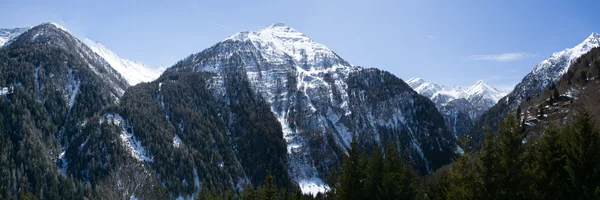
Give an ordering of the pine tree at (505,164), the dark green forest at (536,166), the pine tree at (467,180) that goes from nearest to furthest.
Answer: the dark green forest at (536,166) → the pine tree at (505,164) → the pine tree at (467,180)

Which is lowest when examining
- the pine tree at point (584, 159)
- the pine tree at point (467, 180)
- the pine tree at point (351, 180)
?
the pine tree at point (351, 180)

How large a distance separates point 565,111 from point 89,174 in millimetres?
198885

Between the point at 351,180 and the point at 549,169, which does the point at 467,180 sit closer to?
the point at 549,169

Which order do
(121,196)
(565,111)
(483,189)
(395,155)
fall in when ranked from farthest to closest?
1. (565,111)
2. (121,196)
3. (395,155)
4. (483,189)

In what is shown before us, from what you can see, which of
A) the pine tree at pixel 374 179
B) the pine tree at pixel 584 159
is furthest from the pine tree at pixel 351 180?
the pine tree at pixel 584 159

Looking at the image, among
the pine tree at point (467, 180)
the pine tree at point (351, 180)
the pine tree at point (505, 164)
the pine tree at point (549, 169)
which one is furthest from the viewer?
the pine tree at point (351, 180)

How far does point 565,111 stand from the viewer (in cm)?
12438

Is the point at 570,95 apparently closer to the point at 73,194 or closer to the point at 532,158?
the point at 532,158

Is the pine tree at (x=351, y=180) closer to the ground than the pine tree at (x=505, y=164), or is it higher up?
closer to the ground

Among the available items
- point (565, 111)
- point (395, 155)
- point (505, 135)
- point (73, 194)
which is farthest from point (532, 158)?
point (73, 194)

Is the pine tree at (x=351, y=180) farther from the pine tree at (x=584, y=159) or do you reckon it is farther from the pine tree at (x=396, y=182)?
the pine tree at (x=584, y=159)

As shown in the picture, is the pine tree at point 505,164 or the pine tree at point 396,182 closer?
the pine tree at point 505,164

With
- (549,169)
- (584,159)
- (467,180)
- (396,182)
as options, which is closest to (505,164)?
(467,180)

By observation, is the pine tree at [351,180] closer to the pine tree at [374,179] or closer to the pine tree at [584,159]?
the pine tree at [374,179]
